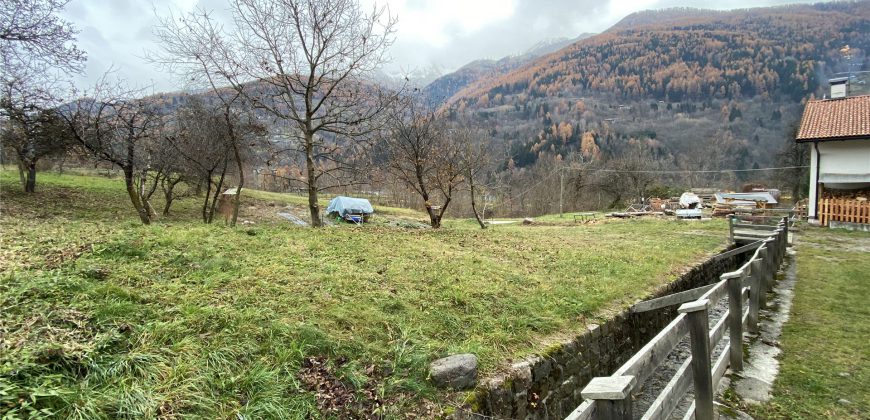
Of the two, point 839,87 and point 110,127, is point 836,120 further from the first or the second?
A: point 110,127

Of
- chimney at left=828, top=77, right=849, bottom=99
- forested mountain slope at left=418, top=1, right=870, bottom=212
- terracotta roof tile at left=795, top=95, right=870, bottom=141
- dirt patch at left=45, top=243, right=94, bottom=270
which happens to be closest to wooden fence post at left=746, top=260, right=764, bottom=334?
dirt patch at left=45, top=243, right=94, bottom=270

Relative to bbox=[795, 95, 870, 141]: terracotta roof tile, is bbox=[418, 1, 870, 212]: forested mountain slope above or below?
above

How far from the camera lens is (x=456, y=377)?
3393 millimetres

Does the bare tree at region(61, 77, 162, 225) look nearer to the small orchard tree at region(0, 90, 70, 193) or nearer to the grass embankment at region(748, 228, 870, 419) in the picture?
the small orchard tree at region(0, 90, 70, 193)

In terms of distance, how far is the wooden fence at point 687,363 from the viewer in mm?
1885

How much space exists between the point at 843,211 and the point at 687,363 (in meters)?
20.8

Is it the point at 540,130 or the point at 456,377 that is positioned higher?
the point at 540,130

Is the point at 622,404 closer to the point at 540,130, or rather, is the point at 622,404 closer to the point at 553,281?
the point at 553,281

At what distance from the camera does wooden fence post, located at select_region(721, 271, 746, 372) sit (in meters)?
4.22

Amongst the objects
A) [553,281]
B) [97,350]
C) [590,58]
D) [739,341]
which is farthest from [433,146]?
[590,58]

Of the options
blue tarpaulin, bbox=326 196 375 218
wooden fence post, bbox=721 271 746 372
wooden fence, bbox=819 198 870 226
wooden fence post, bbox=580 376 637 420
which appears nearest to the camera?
wooden fence post, bbox=580 376 637 420

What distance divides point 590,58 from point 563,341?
520 feet

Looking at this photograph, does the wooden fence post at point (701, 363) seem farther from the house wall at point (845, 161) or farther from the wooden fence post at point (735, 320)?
the house wall at point (845, 161)

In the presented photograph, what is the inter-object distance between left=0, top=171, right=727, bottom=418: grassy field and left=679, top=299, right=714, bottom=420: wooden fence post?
62.3 inches
